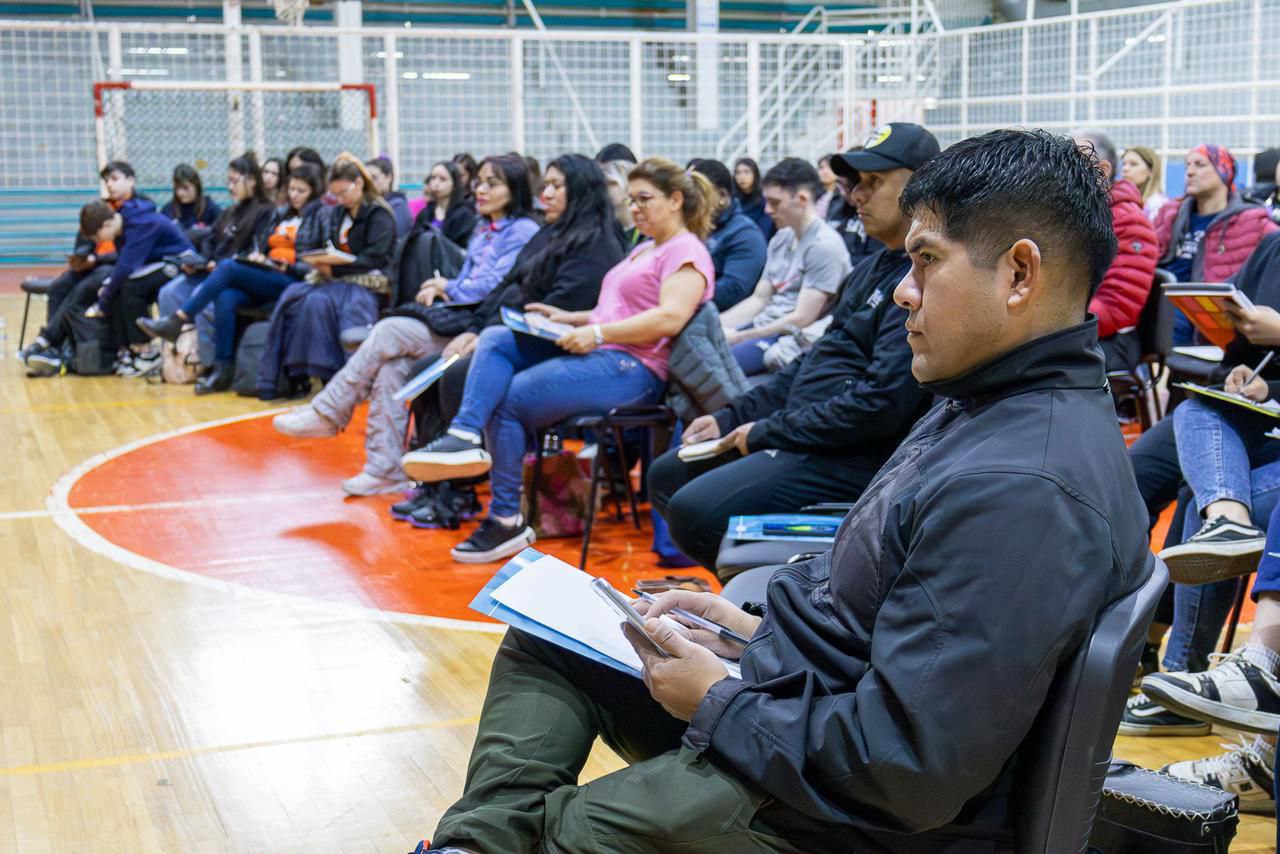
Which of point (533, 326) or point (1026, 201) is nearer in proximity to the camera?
point (1026, 201)

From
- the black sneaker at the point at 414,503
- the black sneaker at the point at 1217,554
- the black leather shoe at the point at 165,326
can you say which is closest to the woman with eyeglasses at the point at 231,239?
the black leather shoe at the point at 165,326

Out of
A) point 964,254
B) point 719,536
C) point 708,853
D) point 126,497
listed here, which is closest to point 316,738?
point 719,536

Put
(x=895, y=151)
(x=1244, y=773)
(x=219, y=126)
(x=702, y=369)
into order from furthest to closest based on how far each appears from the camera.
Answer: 1. (x=219, y=126)
2. (x=702, y=369)
3. (x=895, y=151)
4. (x=1244, y=773)

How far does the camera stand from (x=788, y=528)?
283 cm

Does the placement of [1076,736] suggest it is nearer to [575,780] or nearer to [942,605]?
[942,605]

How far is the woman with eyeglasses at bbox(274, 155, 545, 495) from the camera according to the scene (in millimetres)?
5480

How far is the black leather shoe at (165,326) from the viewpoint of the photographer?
8188mm

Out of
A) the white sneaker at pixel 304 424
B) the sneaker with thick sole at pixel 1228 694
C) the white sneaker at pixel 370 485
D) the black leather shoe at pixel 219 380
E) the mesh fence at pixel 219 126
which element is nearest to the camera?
the sneaker with thick sole at pixel 1228 694

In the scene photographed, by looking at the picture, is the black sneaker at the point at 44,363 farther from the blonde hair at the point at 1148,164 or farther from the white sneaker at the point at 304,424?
the blonde hair at the point at 1148,164

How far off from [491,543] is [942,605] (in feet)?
10.8

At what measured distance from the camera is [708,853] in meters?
1.45

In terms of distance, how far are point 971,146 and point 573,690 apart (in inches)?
32.9

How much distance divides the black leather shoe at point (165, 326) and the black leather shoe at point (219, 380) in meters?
0.35

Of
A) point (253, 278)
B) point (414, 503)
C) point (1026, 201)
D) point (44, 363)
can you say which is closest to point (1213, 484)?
point (1026, 201)
